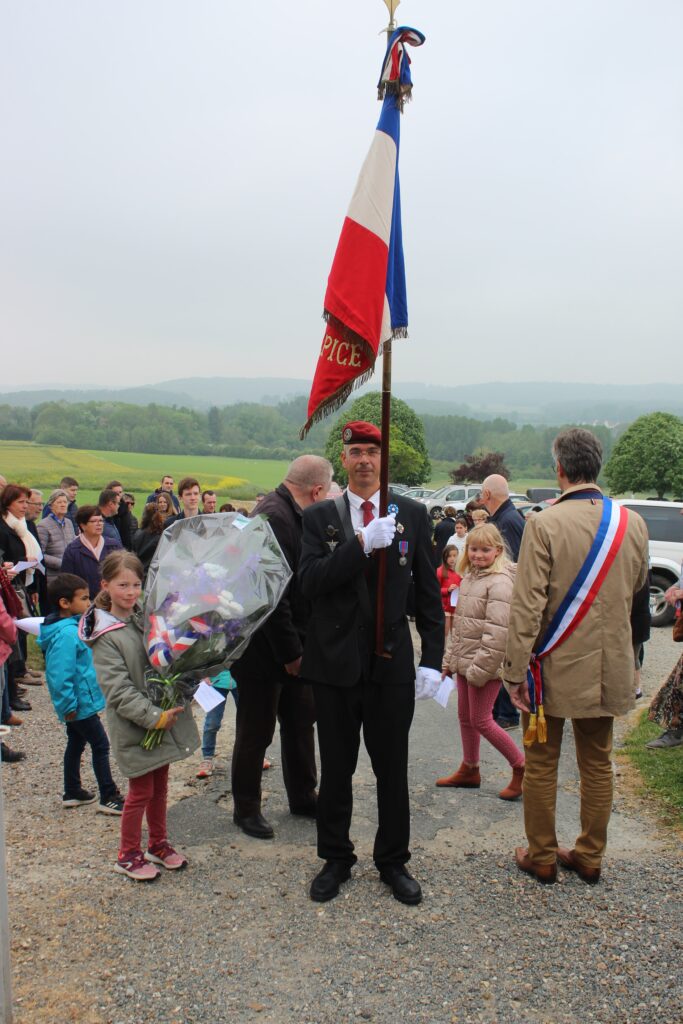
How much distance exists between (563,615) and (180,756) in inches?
85.2

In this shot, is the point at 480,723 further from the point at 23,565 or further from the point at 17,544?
the point at 17,544

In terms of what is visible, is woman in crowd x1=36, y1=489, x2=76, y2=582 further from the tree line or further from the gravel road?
the tree line

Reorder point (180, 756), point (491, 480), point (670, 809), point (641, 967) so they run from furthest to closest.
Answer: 1. point (491, 480)
2. point (670, 809)
3. point (180, 756)
4. point (641, 967)

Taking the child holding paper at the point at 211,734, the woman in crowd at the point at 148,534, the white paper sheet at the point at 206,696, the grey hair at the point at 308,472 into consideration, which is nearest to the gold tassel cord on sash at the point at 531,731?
the white paper sheet at the point at 206,696

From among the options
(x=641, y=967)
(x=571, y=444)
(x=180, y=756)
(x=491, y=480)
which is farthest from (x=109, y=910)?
(x=491, y=480)

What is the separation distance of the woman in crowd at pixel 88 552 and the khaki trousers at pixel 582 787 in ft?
16.3

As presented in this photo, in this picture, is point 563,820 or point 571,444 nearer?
point 571,444

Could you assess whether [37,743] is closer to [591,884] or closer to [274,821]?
[274,821]

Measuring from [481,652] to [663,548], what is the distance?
8.94 meters

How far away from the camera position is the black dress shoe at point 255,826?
448cm

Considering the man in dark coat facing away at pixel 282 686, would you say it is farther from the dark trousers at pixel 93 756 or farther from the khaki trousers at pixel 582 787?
the khaki trousers at pixel 582 787

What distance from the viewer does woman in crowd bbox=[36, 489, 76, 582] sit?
8.54m

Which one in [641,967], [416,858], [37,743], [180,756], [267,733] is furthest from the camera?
[37,743]

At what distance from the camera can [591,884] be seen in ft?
13.2
